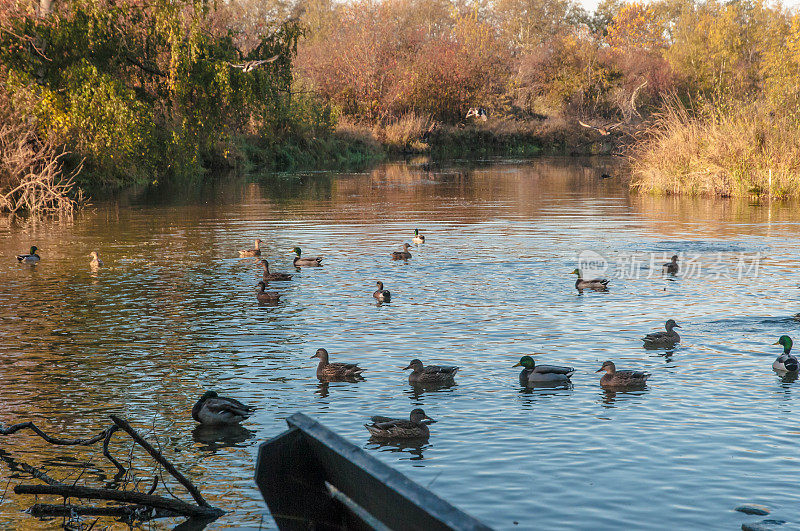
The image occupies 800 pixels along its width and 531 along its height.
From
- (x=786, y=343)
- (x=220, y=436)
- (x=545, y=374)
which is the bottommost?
(x=220, y=436)

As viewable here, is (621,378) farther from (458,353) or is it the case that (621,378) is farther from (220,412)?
(220,412)

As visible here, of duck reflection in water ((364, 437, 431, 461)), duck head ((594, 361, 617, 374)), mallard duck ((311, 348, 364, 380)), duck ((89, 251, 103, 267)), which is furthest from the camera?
duck ((89, 251, 103, 267))

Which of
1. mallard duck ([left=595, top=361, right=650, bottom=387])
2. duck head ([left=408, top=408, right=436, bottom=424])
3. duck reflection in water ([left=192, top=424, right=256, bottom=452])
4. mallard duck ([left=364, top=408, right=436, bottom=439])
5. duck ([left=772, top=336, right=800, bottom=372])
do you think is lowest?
duck reflection in water ([left=192, top=424, right=256, bottom=452])

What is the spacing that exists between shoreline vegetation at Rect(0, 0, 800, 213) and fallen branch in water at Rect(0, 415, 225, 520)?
2316 cm

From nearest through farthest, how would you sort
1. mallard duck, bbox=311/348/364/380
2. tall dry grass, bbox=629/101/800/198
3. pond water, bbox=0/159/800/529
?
pond water, bbox=0/159/800/529 → mallard duck, bbox=311/348/364/380 → tall dry grass, bbox=629/101/800/198

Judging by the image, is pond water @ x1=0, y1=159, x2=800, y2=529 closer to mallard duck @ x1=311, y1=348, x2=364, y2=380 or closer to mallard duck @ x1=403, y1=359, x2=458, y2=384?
mallard duck @ x1=311, y1=348, x2=364, y2=380

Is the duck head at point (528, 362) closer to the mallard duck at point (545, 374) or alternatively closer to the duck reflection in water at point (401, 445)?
the mallard duck at point (545, 374)

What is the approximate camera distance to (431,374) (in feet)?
38.3

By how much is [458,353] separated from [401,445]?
4154 millimetres

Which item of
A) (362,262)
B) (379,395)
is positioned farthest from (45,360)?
(362,262)

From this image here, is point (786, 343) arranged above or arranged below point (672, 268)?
below

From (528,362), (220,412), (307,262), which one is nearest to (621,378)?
(528,362)

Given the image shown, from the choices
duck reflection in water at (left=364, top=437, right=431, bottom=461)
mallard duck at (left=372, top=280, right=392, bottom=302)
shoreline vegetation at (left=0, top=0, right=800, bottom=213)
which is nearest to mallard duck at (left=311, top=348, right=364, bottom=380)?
duck reflection in water at (left=364, top=437, right=431, bottom=461)

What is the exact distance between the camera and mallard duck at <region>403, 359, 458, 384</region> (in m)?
11.7
